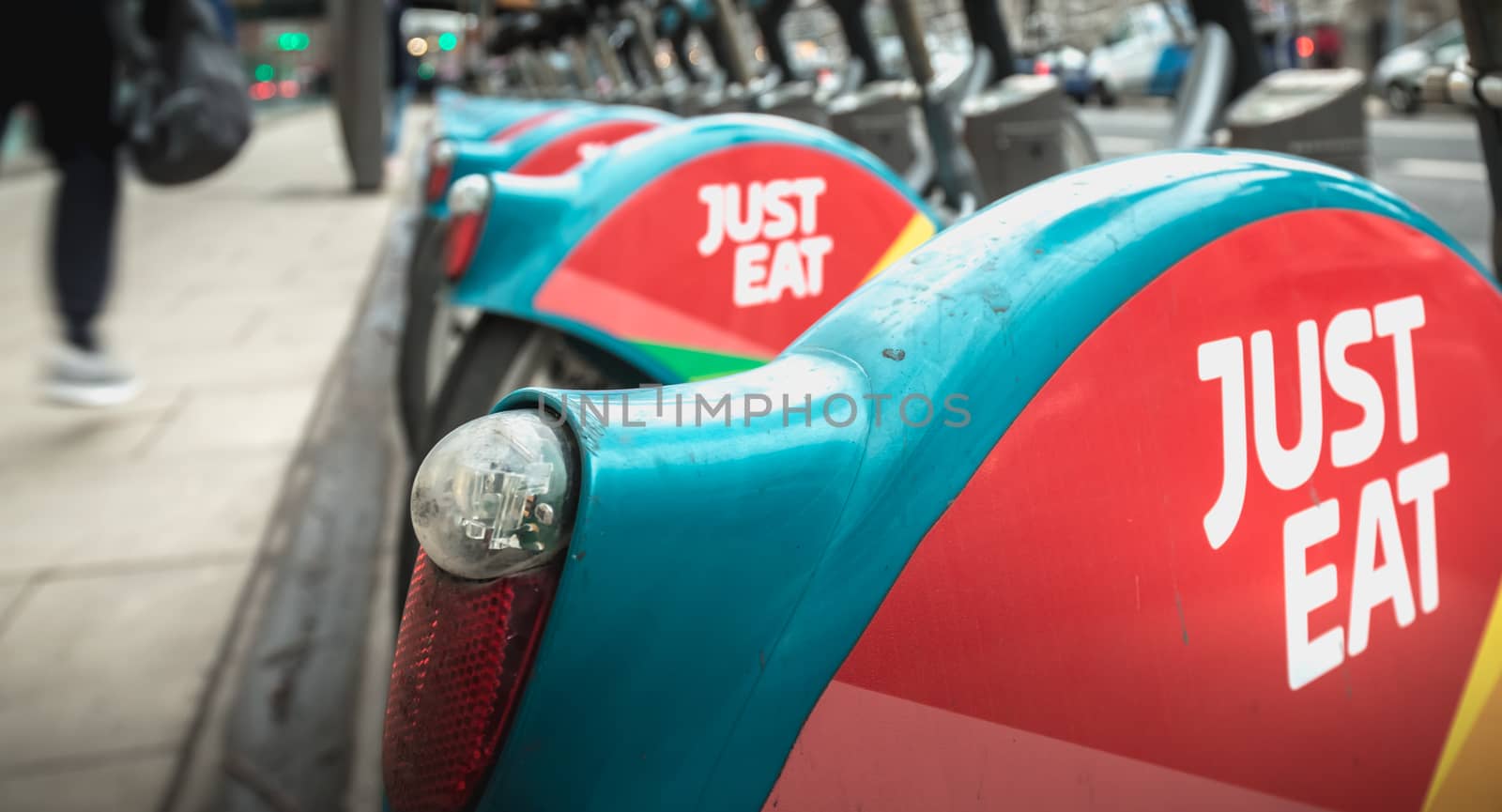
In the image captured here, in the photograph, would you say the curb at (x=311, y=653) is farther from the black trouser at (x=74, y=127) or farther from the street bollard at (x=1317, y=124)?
the street bollard at (x=1317, y=124)

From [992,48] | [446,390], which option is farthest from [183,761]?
[992,48]

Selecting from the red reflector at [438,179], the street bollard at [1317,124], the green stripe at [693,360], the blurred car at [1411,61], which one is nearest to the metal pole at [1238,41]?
the street bollard at [1317,124]

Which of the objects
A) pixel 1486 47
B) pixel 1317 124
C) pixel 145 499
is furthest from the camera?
pixel 145 499

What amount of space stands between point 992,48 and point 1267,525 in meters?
3.11

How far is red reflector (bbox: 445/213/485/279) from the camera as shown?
→ 1.96 metres

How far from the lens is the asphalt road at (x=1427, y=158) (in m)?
5.57

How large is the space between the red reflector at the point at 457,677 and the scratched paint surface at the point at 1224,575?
18 centimetres

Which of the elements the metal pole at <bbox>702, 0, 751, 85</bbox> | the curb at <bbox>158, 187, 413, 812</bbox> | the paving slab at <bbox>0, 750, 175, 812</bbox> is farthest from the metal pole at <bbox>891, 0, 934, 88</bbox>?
the paving slab at <bbox>0, 750, 175, 812</bbox>

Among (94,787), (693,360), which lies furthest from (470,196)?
→ (94,787)

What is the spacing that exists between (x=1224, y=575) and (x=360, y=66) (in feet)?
29.2

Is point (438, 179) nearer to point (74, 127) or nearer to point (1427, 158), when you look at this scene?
point (74, 127)

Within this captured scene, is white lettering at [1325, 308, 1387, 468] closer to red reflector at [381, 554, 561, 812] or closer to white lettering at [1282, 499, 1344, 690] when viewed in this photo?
white lettering at [1282, 499, 1344, 690]

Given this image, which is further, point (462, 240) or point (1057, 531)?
point (462, 240)

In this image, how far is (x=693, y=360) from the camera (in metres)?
2.07
